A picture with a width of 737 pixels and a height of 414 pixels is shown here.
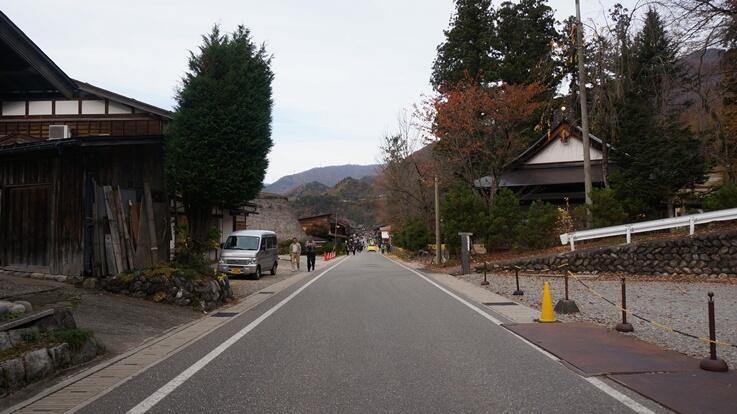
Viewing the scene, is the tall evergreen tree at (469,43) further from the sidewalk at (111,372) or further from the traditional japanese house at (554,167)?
the sidewalk at (111,372)

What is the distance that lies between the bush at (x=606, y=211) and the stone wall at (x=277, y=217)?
4104cm

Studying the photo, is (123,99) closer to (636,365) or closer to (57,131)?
(57,131)

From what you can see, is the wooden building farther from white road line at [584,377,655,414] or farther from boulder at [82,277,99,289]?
white road line at [584,377,655,414]

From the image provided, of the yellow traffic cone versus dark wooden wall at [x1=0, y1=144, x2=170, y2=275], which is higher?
dark wooden wall at [x1=0, y1=144, x2=170, y2=275]

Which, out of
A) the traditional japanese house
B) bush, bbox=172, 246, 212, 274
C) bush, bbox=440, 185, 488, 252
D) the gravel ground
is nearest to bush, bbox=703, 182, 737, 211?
the gravel ground

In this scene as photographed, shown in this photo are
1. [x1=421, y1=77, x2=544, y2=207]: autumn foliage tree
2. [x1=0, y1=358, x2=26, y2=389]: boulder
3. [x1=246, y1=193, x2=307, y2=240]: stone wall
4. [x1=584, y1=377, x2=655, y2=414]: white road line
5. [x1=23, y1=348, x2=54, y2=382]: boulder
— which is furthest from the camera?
[x1=246, y1=193, x2=307, y2=240]: stone wall

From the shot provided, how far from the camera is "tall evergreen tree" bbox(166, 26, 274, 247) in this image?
1612cm

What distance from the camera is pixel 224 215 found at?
117 feet

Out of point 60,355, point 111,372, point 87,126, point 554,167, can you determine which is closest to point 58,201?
point 60,355

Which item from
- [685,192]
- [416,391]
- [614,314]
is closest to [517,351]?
[416,391]

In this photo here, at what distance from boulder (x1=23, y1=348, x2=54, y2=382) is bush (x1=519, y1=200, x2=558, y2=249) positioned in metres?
22.6

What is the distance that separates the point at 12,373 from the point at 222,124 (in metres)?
10.8

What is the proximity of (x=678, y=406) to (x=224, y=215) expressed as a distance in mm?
32684

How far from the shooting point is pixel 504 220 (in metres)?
28.0
